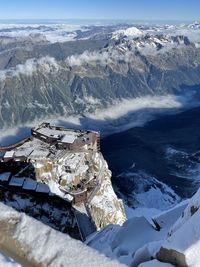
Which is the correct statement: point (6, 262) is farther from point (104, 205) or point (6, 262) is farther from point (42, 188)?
point (104, 205)

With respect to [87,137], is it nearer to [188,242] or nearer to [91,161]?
[91,161]

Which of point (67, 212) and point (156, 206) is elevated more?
point (67, 212)

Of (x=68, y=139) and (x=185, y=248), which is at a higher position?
(x=185, y=248)

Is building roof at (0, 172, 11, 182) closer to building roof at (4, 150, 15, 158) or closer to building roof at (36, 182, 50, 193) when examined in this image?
building roof at (4, 150, 15, 158)

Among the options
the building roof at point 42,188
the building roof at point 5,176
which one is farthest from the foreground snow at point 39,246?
the building roof at point 5,176

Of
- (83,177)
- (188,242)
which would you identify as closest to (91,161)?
(83,177)

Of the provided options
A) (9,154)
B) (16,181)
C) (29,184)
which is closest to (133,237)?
(29,184)

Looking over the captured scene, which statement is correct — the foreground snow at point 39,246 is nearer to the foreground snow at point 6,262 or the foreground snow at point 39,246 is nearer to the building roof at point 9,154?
the foreground snow at point 6,262

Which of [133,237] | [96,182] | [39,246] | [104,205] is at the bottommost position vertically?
[104,205]
